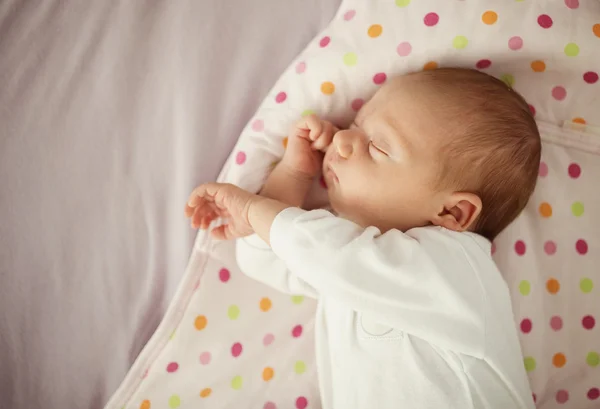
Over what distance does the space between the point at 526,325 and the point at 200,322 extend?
749 mm

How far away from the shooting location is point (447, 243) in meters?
0.95

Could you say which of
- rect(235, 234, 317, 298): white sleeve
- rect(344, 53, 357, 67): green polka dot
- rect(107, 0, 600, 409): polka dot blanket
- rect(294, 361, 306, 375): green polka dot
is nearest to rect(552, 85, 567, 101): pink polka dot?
rect(107, 0, 600, 409): polka dot blanket

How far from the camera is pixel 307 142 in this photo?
43.5 inches

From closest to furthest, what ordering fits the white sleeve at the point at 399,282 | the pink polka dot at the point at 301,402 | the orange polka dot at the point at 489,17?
the white sleeve at the point at 399,282 < the orange polka dot at the point at 489,17 < the pink polka dot at the point at 301,402

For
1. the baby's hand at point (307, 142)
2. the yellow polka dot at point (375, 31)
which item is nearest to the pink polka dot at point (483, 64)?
the yellow polka dot at point (375, 31)

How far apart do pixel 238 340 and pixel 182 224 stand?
0.30 meters

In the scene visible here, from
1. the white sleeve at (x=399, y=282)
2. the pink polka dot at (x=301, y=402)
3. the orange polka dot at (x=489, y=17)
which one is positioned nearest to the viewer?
the white sleeve at (x=399, y=282)

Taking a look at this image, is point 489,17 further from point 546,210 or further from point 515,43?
point 546,210

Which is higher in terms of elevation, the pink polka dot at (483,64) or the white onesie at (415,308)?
the pink polka dot at (483,64)

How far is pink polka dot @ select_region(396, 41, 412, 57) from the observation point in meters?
1.08

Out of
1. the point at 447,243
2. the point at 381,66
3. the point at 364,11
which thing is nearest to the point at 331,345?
the point at 447,243

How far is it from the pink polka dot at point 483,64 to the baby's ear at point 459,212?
323mm

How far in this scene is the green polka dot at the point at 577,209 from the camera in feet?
3.89

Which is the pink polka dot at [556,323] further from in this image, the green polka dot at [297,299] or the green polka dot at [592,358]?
the green polka dot at [297,299]
